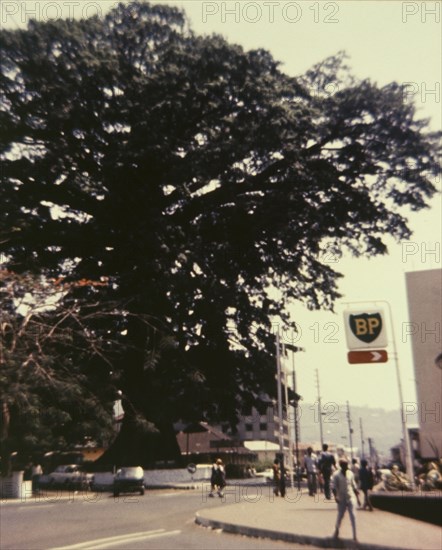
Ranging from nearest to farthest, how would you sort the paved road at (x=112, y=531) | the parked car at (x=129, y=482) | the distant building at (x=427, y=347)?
the paved road at (x=112, y=531), the parked car at (x=129, y=482), the distant building at (x=427, y=347)

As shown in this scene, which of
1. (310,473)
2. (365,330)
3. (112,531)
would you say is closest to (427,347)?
(310,473)

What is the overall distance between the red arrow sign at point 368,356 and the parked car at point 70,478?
61.6 ft

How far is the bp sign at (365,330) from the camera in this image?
1485 centimetres

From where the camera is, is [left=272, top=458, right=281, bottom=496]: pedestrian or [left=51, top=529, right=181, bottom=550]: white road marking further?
[left=272, top=458, right=281, bottom=496]: pedestrian

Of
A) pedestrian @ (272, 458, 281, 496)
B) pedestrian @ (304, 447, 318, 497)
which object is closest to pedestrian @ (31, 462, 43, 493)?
pedestrian @ (272, 458, 281, 496)

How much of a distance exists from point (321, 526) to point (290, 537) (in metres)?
1.57

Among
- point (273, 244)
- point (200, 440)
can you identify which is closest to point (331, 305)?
point (273, 244)

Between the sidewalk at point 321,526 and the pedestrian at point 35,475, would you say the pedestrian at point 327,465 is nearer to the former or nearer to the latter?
the sidewalk at point 321,526

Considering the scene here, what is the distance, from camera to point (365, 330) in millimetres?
15047

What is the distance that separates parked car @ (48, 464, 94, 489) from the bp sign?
18.8 metres

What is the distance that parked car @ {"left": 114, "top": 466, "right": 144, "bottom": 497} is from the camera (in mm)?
22734

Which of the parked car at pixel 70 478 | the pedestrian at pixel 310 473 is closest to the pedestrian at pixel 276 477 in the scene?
the pedestrian at pixel 310 473

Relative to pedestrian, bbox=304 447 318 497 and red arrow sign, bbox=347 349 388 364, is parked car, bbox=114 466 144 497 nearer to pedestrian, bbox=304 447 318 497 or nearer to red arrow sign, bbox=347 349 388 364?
pedestrian, bbox=304 447 318 497

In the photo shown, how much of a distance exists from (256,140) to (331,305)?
1008 cm
